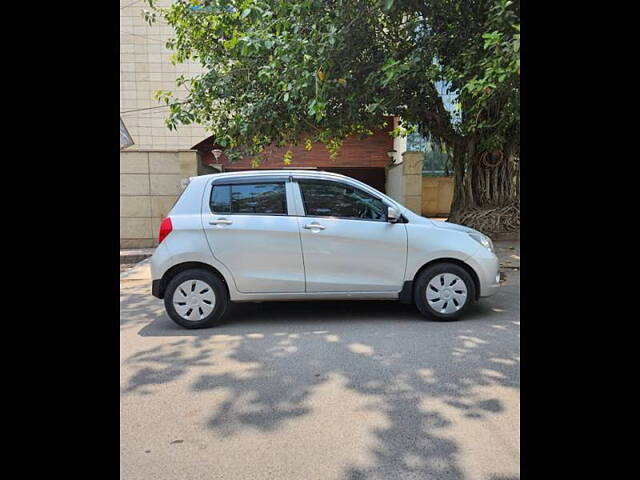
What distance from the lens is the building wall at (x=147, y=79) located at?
1870 cm

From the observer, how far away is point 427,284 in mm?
4953

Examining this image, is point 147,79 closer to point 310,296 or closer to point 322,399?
point 310,296

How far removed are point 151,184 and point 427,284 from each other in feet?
27.5

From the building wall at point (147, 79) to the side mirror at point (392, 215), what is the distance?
16.1 metres

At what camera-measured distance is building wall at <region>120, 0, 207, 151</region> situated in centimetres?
1870

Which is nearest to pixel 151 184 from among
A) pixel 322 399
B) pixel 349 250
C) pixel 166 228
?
pixel 166 228

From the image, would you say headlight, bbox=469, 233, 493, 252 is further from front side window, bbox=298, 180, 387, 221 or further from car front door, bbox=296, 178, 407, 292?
front side window, bbox=298, 180, 387, 221

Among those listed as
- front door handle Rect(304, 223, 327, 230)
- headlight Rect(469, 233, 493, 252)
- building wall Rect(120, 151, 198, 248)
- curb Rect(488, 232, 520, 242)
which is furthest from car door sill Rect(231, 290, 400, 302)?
curb Rect(488, 232, 520, 242)

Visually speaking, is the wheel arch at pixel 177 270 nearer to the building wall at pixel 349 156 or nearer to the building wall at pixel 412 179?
the building wall at pixel 412 179

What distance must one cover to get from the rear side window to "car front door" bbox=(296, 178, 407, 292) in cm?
27

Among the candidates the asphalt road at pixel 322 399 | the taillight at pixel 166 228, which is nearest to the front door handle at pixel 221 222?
the taillight at pixel 166 228

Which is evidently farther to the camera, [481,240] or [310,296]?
[481,240]
